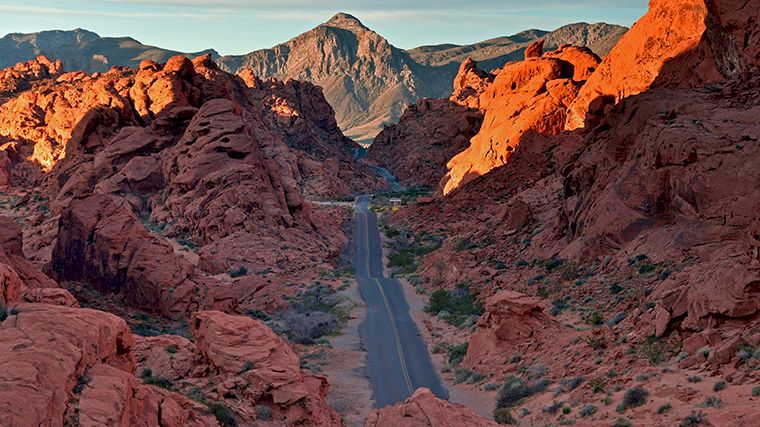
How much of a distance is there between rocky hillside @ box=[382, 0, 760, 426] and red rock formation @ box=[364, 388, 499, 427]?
448 cm

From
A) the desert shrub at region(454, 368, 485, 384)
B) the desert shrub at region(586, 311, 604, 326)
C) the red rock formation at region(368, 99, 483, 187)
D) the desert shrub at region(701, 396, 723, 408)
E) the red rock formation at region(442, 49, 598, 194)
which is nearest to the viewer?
the desert shrub at region(701, 396, 723, 408)

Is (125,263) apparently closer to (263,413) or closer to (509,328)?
(509,328)

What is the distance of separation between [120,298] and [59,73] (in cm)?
9711

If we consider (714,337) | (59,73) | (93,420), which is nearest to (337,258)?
(714,337)

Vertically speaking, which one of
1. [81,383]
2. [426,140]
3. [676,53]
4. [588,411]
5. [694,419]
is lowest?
[426,140]

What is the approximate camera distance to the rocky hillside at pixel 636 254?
22328 mm

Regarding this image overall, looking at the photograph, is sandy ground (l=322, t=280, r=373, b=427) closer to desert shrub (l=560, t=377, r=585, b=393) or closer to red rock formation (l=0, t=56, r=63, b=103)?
desert shrub (l=560, t=377, r=585, b=393)

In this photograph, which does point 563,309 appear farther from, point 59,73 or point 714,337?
point 59,73

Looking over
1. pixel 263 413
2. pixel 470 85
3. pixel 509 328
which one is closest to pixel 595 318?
pixel 509 328

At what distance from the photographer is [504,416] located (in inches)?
1009

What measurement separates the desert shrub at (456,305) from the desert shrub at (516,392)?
1261 centimetres

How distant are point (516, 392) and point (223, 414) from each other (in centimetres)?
1171

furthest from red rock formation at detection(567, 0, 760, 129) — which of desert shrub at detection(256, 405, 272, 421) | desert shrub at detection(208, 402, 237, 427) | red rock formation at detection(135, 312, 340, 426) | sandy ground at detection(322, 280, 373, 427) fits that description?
desert shrub at detection(208, 402, 237, 427)

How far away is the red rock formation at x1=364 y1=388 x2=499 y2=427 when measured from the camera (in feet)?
61.3
